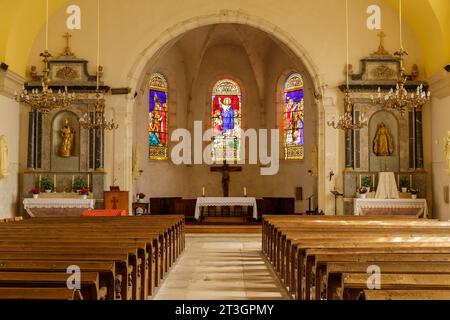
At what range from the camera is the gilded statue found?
1692 cm

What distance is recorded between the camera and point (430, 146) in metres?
16.9

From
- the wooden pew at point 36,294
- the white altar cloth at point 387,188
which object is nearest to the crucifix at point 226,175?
the white altar cloth at point 387,188

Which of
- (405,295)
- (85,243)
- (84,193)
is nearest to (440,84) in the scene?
(84,193)

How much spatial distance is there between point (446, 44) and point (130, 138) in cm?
988

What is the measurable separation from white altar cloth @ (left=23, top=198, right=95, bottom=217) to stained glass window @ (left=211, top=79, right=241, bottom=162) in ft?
27.6

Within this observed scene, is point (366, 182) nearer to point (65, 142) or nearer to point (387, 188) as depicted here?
point (387, 188)

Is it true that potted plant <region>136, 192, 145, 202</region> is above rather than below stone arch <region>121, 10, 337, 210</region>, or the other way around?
below

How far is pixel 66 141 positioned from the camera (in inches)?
669

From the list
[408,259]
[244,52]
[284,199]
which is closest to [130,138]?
[284,199]

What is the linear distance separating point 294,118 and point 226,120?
10.7 feet

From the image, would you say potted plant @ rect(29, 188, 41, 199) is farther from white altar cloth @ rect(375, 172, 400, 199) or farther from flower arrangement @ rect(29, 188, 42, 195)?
white altar cloth @ rect(375, 172, 400, 199)

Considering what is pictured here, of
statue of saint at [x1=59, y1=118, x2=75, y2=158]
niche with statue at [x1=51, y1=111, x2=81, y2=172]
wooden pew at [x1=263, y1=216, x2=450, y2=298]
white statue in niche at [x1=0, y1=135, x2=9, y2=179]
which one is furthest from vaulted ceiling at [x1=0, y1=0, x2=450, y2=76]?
wooden pew at [x1=263, y1=216, x2=450, y2=298]

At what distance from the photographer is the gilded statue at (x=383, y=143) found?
1692cm
